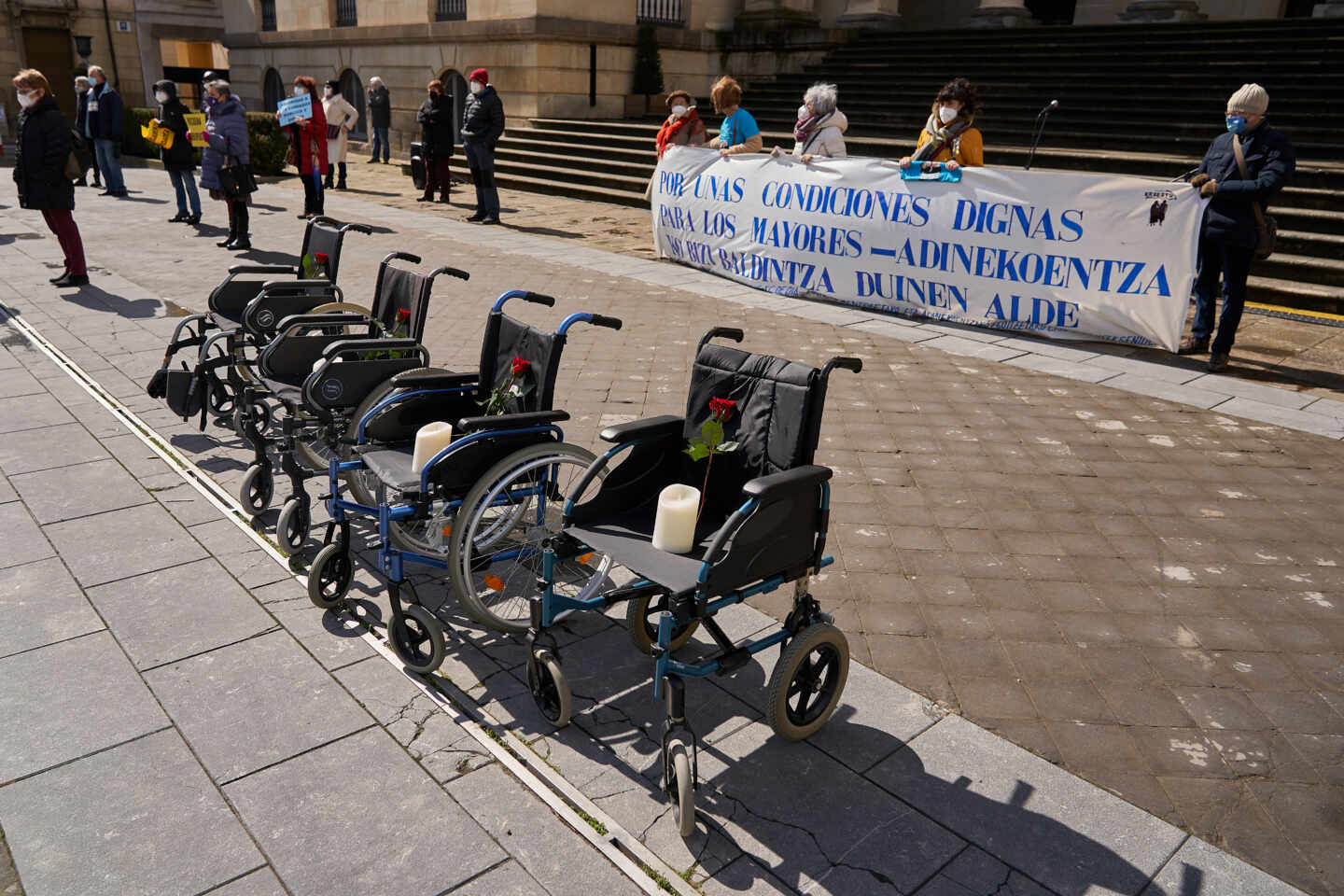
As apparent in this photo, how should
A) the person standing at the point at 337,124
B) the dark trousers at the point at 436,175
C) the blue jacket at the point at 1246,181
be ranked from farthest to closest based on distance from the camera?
the person standing at the point at 337,124 < the dark trousers at the point at 436,175 < the blue jacket at the point at 1246,181

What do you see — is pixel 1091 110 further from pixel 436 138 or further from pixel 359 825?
pixel 359 825

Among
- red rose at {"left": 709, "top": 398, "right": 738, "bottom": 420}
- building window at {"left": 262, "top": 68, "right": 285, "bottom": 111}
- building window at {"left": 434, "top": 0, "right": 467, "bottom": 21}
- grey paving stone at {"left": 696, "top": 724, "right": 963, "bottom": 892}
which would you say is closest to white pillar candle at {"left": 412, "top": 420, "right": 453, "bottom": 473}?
red rose at {"left": 709, "top": 398, "right": 738, "bottom": 420}

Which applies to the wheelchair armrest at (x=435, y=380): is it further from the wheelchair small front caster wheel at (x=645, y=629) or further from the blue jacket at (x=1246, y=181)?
the blue jacket at (x=1246, y=181)

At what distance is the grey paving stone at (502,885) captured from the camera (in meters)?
2.60

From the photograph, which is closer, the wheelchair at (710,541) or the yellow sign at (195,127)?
the wheelchair at (710,541)

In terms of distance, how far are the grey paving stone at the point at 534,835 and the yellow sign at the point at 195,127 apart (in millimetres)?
13254

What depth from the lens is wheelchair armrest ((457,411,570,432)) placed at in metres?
3.65

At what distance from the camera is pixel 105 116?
15.6 metres

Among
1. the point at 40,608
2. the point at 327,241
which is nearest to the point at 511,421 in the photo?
the point at 40,608

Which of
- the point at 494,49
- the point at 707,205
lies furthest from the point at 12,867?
the point at 494,49

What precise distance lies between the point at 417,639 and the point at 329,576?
679 mm

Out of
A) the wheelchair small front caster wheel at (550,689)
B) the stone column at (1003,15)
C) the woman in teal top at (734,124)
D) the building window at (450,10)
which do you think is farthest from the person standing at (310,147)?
the stone column at (1003,15)

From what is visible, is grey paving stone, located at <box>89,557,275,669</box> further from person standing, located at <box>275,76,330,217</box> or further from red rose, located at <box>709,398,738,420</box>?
person standing, located at <box>275,76,330,217</box>

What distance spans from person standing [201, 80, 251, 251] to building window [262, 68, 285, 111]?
18.1m
